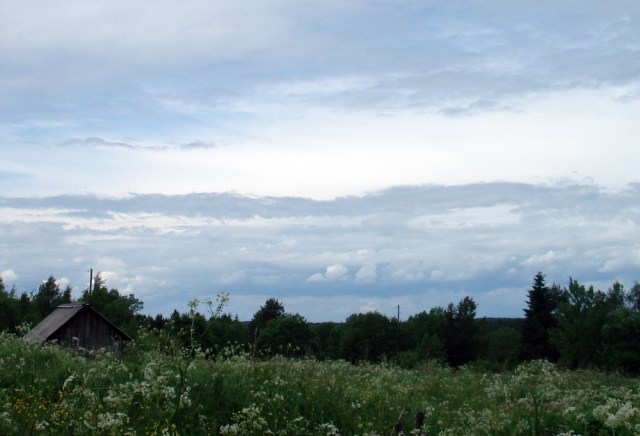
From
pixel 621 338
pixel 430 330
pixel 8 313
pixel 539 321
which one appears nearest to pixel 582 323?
pixel 621 338

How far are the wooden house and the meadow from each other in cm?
2378

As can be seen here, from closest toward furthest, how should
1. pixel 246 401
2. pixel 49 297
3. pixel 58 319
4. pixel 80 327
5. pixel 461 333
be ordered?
pixel 246 401
pixel 58 319
pixel 80 327
pixel 461 333
pixel 49 297

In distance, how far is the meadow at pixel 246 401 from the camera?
734cm

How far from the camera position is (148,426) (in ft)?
25.1

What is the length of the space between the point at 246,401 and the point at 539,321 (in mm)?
45674

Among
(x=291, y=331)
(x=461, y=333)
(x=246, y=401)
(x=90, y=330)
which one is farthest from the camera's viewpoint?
(x=461, y=333)

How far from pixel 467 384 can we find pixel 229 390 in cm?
825

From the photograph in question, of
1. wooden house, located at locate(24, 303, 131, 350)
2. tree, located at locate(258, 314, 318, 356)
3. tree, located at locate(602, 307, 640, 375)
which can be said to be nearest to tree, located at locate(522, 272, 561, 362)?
tree, located at locate(602, 307, 640, 375)

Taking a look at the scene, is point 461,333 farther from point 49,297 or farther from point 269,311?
point 49,297

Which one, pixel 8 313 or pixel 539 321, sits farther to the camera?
pixel 8 313

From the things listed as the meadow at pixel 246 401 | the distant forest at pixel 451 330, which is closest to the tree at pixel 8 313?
the distant forest at pixel 451 330

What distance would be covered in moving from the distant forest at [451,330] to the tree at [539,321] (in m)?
0.07

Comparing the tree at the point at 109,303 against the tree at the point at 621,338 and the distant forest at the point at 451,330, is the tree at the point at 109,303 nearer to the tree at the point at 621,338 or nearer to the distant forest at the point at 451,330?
the distant forest at the point at 451,330

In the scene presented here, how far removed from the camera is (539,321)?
52.2 m
